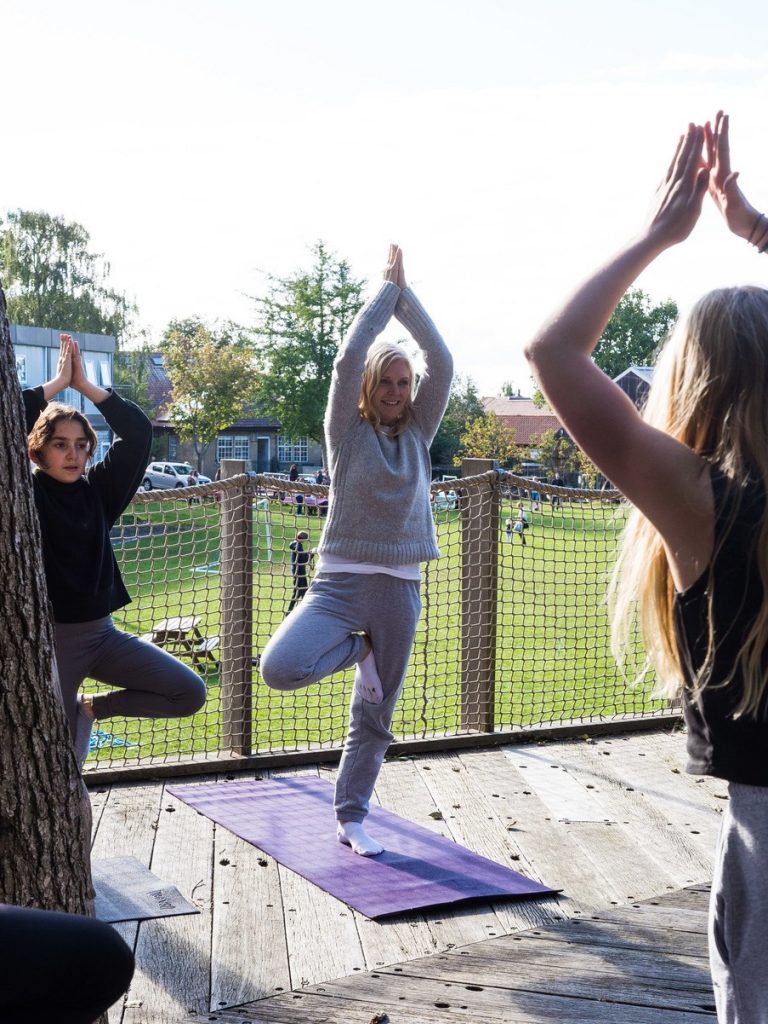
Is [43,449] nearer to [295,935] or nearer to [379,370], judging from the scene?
[379,370]

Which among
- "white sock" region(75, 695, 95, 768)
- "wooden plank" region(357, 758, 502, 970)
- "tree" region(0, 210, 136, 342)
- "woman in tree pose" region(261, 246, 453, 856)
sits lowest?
"wooden plank" region(357, 758, 502, 970)

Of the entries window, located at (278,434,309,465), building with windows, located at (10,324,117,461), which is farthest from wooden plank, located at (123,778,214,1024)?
window, located at (278,434,309,465)

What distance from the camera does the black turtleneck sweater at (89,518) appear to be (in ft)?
12.2

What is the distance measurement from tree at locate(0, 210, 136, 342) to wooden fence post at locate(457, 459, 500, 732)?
46.1 m

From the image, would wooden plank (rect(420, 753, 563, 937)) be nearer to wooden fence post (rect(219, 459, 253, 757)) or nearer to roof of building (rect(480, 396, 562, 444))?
wooden fence post (rect(219, 459, 253, 757))

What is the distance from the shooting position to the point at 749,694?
1495mm

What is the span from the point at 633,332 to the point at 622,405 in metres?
84.0

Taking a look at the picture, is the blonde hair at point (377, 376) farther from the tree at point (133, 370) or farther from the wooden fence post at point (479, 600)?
the tree at point (133, 370)

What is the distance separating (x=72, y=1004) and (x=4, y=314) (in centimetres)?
126

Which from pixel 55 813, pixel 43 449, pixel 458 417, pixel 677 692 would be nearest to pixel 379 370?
pixel 43 449

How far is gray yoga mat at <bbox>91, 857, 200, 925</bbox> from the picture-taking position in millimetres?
3396

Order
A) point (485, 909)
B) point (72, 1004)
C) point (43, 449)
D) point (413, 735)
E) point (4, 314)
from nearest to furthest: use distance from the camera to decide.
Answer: point (72, 1004) < point (4, 314) < point (485, 909) < point (43, 449) < point (413, 735)

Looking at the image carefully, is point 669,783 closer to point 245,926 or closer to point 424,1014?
point 245,926

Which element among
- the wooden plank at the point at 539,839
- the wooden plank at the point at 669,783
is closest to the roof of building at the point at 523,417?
the wooden plank at the point at 669,783
